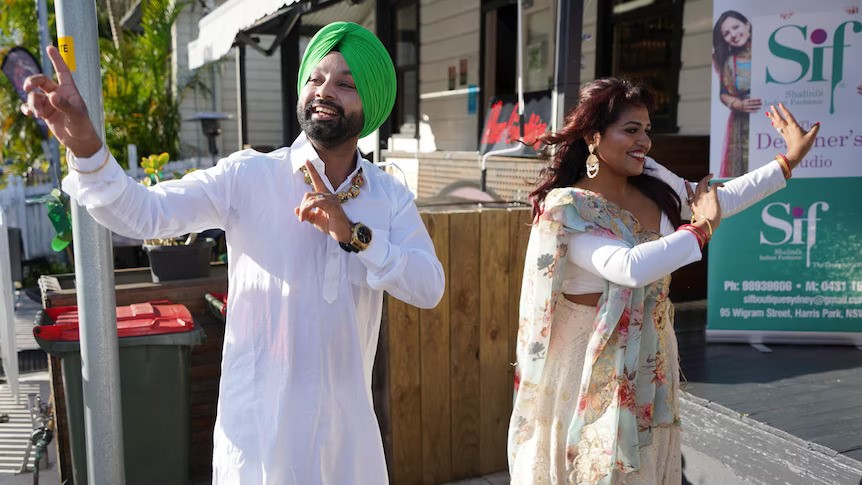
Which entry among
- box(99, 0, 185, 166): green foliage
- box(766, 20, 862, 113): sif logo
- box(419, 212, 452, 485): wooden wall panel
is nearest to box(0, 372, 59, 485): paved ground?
box(419, 212, 452, 485): wooden wall panel

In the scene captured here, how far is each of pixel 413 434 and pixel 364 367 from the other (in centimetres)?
199

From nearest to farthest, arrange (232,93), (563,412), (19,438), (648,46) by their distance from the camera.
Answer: (563,412)
(19,438)
(648,46)
(232,93)

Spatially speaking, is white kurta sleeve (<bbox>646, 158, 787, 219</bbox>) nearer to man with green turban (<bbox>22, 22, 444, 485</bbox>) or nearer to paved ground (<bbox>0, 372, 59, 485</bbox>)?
man with green turban (<bbox>22, 22, 444, 485</bbox>)

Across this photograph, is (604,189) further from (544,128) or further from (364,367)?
(544,128)

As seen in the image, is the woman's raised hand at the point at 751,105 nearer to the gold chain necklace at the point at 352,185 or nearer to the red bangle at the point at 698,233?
the red bangle at the point at 698,233

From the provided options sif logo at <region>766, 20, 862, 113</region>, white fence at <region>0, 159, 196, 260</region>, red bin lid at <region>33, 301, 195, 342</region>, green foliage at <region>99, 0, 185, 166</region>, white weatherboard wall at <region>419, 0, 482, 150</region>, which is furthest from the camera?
green foliage at <region>99, 0, 185, 166</region>

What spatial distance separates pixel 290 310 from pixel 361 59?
650mm

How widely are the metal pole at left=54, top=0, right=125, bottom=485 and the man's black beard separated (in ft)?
2.57

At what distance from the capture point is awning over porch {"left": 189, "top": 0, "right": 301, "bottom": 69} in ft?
24.0

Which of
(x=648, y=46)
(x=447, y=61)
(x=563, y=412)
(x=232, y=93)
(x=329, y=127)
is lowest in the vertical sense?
(x=563, y=412)

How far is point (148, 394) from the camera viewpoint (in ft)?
10.7

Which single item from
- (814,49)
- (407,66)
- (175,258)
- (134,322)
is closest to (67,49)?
(134,322)

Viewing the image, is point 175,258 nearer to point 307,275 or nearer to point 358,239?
point 307,275

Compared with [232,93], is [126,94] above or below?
below
